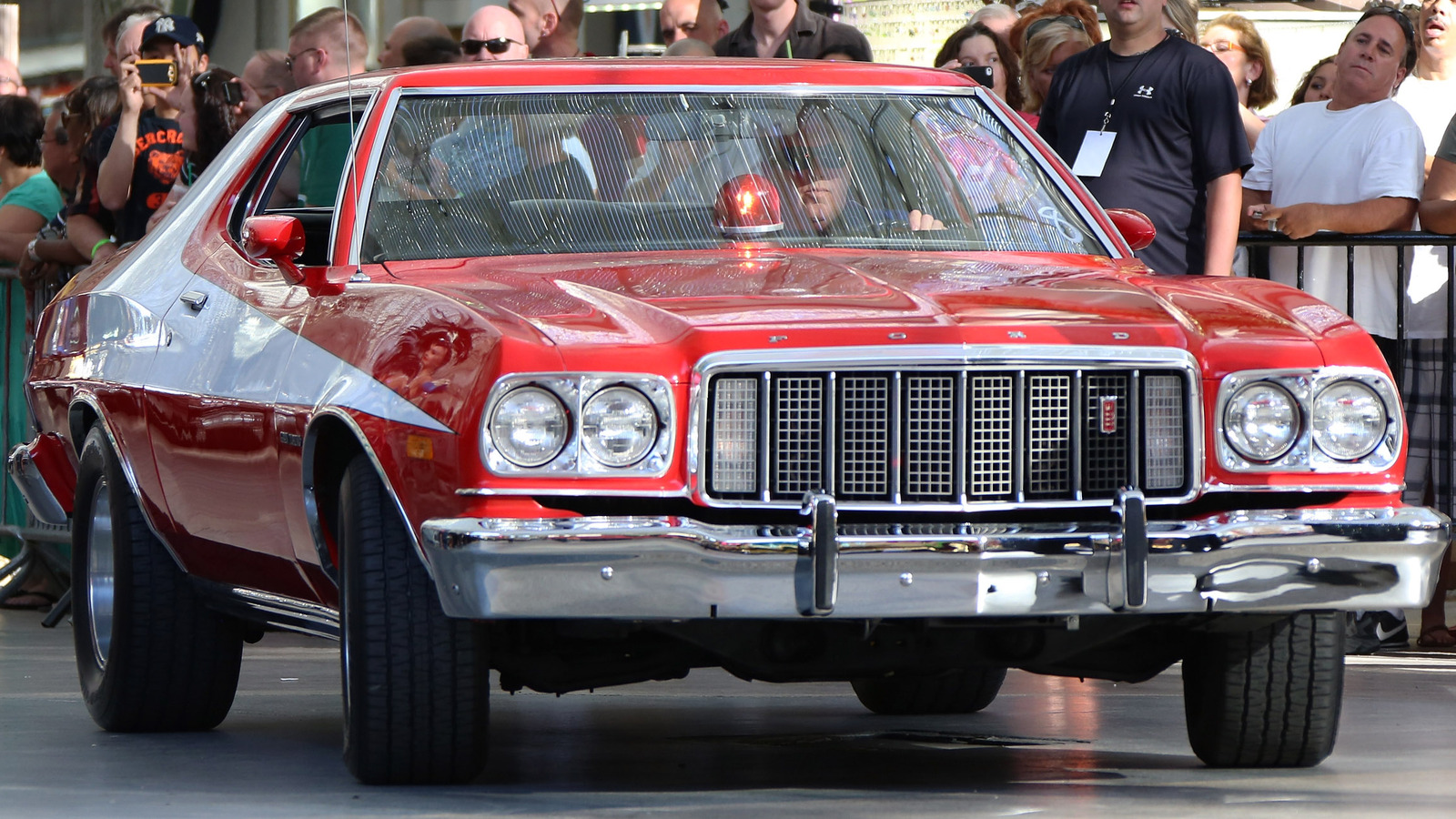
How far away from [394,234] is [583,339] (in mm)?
1268

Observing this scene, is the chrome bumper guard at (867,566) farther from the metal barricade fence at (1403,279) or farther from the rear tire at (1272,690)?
the metal barricade fence at (1403,279)

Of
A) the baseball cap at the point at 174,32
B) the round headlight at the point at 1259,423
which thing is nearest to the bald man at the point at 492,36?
the baseball cap at the point at 174,32

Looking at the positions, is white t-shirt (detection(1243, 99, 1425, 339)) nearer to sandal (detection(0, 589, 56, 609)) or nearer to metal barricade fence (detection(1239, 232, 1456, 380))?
metal barricade fence (detection(1239, 232, 1456, 380))

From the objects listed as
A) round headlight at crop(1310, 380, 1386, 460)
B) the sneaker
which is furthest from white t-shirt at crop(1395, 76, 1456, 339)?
round headlight at crop(1310, 380, 1386, 460)

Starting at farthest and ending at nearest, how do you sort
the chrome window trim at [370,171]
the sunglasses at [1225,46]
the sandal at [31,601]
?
the sandal at [31,601], the sunglasses at [1225,46], the chrome window trim at [370,171]

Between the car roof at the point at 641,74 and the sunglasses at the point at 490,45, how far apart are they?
3451 mm

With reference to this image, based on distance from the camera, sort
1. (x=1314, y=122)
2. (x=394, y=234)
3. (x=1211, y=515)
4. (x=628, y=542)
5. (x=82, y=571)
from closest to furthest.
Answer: (x=628, y=542) → (x=1211, y=515) → (x=394, y=234) → (x=82, y=571) → (x=1314, y=122)

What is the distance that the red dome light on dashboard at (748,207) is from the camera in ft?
19.6

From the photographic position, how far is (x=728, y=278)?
5391mm

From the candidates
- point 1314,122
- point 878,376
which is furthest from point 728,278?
point 1314,122

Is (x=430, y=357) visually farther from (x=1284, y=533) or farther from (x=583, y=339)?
(x=1284, y=533)

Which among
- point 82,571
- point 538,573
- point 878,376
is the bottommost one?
point 82,571

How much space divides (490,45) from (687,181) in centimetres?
413

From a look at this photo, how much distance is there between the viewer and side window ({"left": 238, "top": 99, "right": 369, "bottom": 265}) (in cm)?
661
